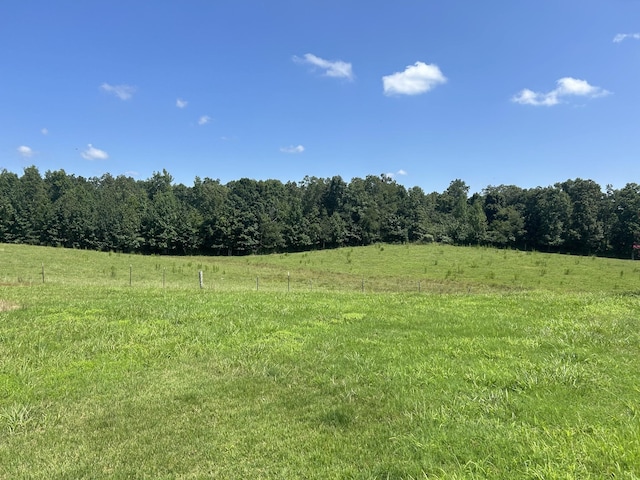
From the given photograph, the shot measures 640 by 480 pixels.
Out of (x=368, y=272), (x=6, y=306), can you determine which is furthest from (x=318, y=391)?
(x=368, y=272)

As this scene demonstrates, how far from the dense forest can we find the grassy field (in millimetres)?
64343

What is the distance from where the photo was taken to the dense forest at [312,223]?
71.6 m

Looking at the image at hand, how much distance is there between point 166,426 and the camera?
471cm

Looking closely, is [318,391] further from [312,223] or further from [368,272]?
[312,223]

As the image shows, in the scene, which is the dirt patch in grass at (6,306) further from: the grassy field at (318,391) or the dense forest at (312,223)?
the dense forest at (312,223)

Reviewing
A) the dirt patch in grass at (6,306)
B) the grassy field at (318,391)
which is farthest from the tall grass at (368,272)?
the grassy field at (318,391)

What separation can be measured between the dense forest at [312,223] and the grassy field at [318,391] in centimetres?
6434

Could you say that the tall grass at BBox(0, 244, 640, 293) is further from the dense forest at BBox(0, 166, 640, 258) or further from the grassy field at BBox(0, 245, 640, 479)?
the dense forest at BBox(0, 166, 640, 258)

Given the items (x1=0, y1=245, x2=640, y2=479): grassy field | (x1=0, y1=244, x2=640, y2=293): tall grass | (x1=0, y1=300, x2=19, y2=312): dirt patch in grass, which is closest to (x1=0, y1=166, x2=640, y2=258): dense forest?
(x1=0, y1=244, x2=640, y2=293): tall grass

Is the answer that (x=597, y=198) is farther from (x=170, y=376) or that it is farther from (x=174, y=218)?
(x=170, y=376)

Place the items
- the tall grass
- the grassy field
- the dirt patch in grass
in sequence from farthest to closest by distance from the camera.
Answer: the tall grass
the dirt patch in grass
the grassy field

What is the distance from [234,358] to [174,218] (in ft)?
246

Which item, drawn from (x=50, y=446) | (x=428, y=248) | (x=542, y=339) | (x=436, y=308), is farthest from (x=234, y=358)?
(x=428, y=248)

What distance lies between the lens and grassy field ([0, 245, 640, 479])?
378 cm
